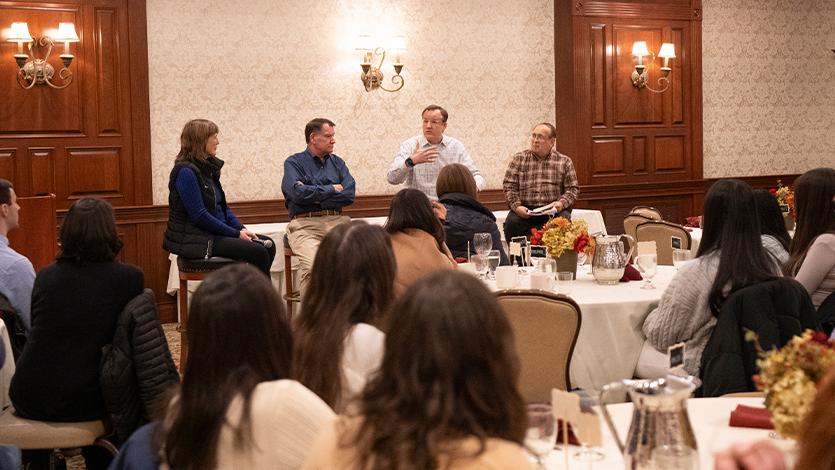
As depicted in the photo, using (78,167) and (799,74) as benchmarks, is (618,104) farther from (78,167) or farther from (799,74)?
(78,167)

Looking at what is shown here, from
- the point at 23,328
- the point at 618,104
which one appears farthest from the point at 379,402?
the point at 618,104

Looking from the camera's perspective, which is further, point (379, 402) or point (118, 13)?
point (118, 13)

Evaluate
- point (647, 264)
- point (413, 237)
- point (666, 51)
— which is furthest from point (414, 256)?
point (666, 51)

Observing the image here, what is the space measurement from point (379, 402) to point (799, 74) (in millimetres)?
11763

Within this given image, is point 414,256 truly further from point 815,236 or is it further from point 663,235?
point 663,235

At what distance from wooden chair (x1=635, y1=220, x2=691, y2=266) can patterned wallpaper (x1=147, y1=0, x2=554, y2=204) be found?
3281mm

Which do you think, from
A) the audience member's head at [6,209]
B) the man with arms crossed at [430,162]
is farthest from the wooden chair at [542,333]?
the man with arms crossed at [430,162]

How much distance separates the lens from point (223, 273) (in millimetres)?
2455

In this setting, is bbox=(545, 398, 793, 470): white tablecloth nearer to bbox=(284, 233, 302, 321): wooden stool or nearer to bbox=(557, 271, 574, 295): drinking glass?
bbox=(557, 271, 574, 295): drinking glass

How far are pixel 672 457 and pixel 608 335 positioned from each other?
301 cm

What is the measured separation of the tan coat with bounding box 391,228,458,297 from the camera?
491 centimetres

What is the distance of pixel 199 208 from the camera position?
22.2ft

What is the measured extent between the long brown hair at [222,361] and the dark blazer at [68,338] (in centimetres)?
189

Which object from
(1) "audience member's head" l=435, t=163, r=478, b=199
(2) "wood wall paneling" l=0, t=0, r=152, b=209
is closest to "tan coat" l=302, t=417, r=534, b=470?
(1) "audience member's head" l=435, t=163, r=478, b=199
